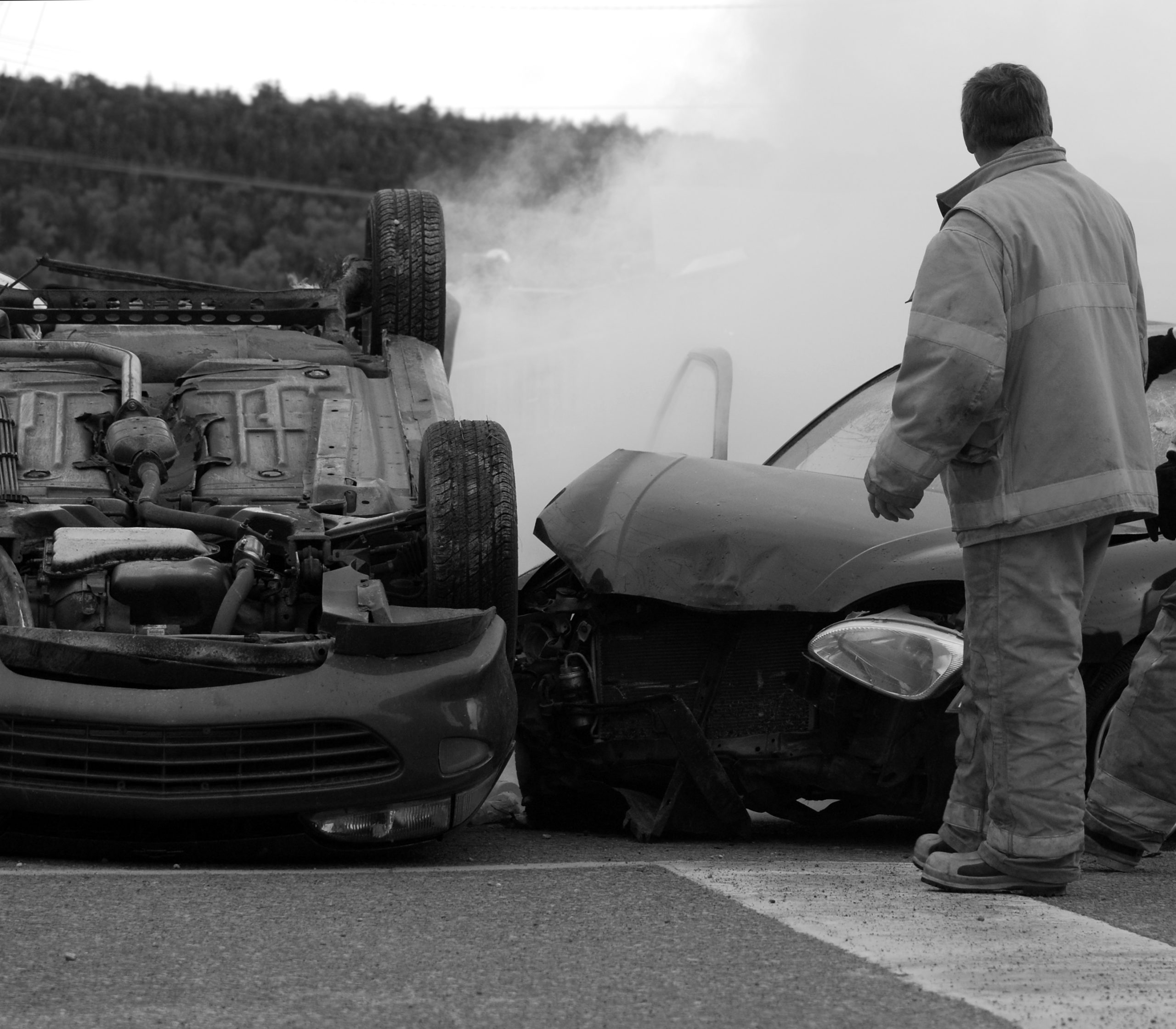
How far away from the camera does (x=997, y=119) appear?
4.17 m

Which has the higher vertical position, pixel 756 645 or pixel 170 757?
pixel 756 645

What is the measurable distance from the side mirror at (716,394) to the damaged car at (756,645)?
0.60 meters

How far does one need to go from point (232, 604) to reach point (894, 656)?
173cm

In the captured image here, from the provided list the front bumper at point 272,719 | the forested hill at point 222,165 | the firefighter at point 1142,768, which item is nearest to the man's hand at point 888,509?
the firefighter at point 1142,768

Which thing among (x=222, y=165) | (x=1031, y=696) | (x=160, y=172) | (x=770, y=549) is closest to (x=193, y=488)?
(x=770, y=549)

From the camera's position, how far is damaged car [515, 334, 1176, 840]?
15.3 feet

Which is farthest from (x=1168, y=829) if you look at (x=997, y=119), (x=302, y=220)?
(x=302, y=220)

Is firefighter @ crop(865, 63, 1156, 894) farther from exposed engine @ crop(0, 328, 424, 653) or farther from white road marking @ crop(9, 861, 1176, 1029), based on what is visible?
exposed engine @ crop(0, 328, 424, 653)

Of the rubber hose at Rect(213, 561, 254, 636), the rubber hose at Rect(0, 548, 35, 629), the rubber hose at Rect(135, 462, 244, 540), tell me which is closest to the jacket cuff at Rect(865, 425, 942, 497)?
the rubber hose at Rect(213, 561, 254, 636)

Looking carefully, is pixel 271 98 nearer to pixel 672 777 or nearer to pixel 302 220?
pixel 302 220

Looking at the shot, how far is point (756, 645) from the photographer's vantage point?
16.1ft

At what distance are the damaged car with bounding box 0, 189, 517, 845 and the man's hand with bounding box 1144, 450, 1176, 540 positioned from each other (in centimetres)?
171

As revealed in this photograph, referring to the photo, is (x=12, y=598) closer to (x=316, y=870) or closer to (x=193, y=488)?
(x=316, y=870)

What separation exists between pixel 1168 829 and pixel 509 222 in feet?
63.2
